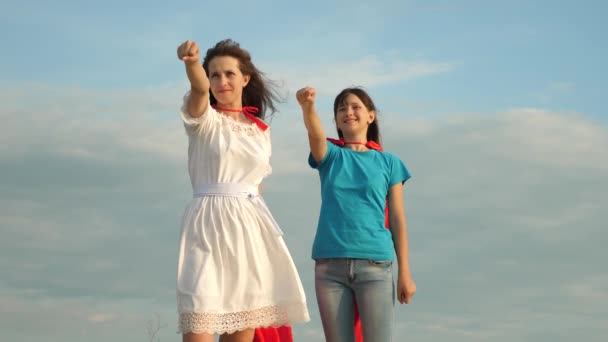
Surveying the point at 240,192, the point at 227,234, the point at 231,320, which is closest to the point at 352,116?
the point at 240,192

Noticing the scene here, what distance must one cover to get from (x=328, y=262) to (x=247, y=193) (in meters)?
0.65

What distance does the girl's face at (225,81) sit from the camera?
6238 millimetres

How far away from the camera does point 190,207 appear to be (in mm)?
6027

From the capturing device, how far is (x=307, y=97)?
20.3ft

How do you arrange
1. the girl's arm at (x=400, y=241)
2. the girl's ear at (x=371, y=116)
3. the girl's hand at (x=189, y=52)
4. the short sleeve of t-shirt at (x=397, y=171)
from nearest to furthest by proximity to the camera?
the girl's hand at (x=189, y=52), the girl's arm at (x=400, y=241), the short sleeve of t-shirt at (x=397, y=171), the girl's ear at (x=371, y=116)

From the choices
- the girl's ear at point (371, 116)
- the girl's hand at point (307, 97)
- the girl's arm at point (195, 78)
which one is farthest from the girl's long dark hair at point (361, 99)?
the girl's arm at point (195, 78)

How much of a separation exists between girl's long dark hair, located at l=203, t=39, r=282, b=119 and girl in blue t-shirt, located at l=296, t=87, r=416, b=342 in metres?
0.40

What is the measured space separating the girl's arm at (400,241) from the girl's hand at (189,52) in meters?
1.67

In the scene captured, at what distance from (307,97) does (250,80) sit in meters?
0.53

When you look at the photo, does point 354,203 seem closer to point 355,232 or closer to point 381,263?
point 355,232

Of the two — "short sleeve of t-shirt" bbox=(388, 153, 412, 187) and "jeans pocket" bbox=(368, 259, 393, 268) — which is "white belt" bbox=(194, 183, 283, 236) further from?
"short sleeve of t-shirt" bbox=(388, 153, 412, 187)

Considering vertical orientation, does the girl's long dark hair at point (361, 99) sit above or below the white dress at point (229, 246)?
above

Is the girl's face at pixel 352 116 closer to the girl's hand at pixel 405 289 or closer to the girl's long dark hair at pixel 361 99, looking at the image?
the girl's long dark hair at pixel 361 99

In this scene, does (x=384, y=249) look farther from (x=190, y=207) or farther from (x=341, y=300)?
(x=190, y=207)
